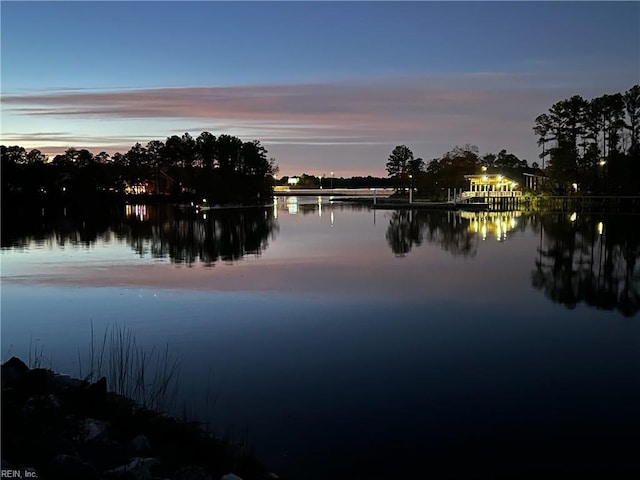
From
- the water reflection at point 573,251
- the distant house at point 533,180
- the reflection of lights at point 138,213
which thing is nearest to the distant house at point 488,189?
the distant house at point 533,180

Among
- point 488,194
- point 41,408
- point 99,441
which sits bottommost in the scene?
point 99,441

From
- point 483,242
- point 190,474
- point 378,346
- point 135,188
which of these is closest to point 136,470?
point 190,474

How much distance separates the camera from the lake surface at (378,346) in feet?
22.6

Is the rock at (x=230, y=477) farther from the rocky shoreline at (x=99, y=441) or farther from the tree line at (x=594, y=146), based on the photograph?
the tree line at (x=594, y=146)

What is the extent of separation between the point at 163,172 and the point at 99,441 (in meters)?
97.7

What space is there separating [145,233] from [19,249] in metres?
10.0

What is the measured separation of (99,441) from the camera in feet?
20.1

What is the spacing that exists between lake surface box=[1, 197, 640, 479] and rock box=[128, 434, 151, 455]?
124cm

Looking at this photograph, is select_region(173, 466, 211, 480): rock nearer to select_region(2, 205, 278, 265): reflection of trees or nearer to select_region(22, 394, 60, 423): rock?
select_region(22, 394, 60, 423): rock

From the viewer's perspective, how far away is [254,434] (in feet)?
23.6

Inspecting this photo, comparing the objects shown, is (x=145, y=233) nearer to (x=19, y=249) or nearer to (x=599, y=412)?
(x=19, y=249)

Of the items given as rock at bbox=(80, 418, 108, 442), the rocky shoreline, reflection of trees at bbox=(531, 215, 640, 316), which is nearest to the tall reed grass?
the rocky shoreline

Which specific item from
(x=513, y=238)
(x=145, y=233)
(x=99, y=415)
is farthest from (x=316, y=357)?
(x=145, y=233)

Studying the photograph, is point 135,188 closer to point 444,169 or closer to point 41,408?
point 444,169
